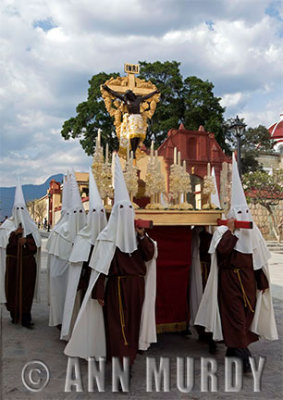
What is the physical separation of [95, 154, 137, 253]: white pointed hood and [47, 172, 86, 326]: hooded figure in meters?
1.71

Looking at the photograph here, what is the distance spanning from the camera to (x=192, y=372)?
4434 millimetres

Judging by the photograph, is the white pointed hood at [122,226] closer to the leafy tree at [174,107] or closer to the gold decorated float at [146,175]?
the gold decorated float at [146,175]

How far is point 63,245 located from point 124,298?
6.87 ft

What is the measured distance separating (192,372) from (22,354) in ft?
7.29

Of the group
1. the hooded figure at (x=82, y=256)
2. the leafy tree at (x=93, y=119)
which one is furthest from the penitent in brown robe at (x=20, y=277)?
the leafy tree at (x=93, y=119)

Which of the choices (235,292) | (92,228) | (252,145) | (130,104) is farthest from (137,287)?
(252,145)

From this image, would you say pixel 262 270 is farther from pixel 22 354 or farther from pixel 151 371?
pixel 22 354

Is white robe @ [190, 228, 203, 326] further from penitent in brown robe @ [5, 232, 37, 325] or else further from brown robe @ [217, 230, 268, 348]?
penitent in brown robe @ [5, 232, 37, 325]

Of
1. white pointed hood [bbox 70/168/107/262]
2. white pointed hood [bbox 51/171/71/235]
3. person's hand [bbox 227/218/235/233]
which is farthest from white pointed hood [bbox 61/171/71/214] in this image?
person's hand [bbox 227/218/235/233]

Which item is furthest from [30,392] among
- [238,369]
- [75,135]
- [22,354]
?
[75,135]

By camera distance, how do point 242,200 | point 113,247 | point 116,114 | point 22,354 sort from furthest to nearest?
1. point 116,114
2. point 22,354
3. point 242,200
4. point 113,247

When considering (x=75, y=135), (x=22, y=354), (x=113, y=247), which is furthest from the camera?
(x=75, y=135)

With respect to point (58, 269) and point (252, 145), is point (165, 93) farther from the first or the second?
point (58, 269)

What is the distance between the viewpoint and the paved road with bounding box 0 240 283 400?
387 centimetres
